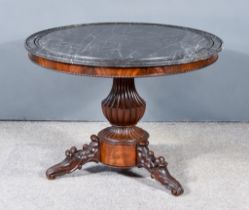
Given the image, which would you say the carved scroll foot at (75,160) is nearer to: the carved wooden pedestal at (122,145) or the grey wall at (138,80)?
the carved wooden pedestal at (122,145)

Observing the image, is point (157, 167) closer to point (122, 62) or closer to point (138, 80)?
point (122, 62)

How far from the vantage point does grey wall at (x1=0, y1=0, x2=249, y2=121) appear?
302cm

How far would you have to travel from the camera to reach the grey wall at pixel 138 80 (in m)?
3.02

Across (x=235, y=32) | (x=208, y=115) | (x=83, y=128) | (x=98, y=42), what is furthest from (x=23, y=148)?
(x=235, y=32)

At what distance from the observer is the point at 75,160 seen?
2.49m

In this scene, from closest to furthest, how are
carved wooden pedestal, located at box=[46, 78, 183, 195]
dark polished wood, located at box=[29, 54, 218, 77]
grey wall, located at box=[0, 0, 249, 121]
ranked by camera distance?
dark polished wood, located at box=[29, 54, 218, 77]
carved wooden pedestal, located at box=[46, 78, 183, 195]
grey wall, located at box=[0, 0, 249, 121]

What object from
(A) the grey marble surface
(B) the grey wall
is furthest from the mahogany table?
(B) the grey wall

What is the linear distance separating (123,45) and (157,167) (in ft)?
1.75

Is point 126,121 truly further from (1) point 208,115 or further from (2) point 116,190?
(1) point 208,115

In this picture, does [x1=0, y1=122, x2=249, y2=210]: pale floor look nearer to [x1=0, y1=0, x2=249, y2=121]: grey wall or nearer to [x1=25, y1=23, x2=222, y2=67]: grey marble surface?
[x1=0, y1=0, x2=249, y2=121]: grey wall

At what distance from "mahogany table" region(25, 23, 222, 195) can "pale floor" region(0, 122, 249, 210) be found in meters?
0.08

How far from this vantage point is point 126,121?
7.98 feet

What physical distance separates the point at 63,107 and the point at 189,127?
698mm

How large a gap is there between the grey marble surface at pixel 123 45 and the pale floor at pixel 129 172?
0.59 metres
